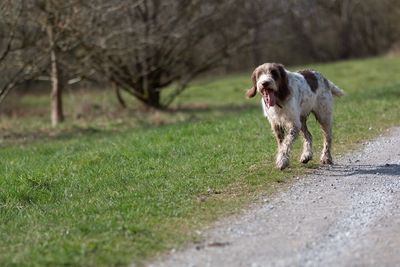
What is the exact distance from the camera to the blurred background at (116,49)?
18938mm

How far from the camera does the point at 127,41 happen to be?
22.0m

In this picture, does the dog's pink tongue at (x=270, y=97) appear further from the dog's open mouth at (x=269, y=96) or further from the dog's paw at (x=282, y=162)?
the dog's paw at (x=282, y=162)

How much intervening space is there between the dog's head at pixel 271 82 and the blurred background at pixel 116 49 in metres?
9.09

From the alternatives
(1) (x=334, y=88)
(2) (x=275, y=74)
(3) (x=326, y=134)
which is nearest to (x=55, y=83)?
(1) (x=334, y=88)

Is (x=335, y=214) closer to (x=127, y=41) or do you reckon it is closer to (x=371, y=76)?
(x=127, y=41)

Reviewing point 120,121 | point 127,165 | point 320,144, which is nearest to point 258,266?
point 127,165

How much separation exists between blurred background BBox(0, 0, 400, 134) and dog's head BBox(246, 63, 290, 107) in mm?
9086

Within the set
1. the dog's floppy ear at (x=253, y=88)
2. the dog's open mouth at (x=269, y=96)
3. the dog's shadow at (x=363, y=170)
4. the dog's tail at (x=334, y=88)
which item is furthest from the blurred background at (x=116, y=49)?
the dog's shadow at (x=363, y=170)

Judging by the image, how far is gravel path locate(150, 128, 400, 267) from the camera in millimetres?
5906

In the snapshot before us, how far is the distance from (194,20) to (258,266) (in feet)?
58.9

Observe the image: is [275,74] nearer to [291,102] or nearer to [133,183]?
[291,102]

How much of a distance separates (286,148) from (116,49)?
42.0ft

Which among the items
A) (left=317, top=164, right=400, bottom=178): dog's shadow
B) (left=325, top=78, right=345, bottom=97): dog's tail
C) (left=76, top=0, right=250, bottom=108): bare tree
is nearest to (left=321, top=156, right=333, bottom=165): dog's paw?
(left=317, top=164, right=400, bottom=178): dog's shadow

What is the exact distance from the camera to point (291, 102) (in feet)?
31.7
